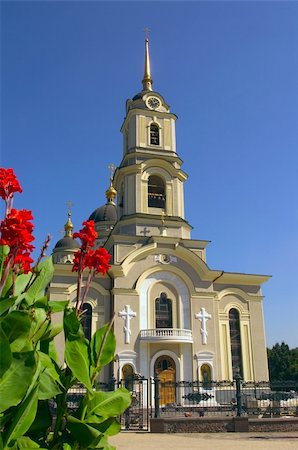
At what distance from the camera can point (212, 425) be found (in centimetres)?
1291

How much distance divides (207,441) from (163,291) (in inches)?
486

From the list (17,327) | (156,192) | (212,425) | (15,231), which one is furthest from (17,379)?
(156,192)

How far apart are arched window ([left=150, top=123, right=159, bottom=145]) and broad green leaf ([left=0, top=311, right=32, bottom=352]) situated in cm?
2446

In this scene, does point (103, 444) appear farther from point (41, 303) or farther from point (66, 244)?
point (66, 244)

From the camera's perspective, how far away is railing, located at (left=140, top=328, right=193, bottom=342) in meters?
21.4

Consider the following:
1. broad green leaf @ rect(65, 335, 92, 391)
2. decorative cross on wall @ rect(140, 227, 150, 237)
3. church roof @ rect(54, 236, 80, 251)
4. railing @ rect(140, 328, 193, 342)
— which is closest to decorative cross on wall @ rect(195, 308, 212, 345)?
railing @ rect(140, 328, 193, 342)

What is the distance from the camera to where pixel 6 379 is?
2.83m

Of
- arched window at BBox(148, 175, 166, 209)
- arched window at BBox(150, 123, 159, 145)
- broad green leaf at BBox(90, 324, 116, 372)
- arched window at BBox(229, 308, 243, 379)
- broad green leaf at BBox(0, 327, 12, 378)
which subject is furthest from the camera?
arched window at BBox(150, 123, 159, 145)

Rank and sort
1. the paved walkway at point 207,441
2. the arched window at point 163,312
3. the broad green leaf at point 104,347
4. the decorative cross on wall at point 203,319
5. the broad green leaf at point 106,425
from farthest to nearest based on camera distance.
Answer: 1. the arched window at point 163,312
2. the decorative cross on wall at point 203,319
3. the paved walkway at point 207,441
4. the broad green leaf at point 104,347
5. the broad green leaf at point 106,425

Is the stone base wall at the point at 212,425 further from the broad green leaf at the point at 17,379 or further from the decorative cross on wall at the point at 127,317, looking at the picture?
the broad green leaf at the point at 17,379

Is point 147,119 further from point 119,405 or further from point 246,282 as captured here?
point 119,405

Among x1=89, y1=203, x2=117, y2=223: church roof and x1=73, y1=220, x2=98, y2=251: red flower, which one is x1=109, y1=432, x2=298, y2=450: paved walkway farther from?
x1=89, y1=203, x2=117, y2=223: church roof


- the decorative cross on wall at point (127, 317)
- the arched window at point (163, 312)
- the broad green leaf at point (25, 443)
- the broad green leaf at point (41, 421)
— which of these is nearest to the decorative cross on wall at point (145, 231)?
the arched window at point (163, 312)

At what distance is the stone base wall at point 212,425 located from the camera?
1273 cm
